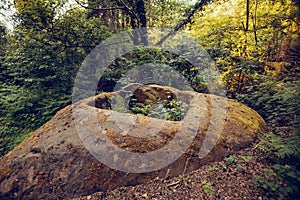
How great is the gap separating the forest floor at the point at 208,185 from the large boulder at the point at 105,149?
0.09 meters

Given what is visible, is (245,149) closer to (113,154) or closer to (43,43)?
(113,154)

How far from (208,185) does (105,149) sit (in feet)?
4.69

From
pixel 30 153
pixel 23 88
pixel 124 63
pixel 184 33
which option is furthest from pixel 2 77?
pixel 184 33

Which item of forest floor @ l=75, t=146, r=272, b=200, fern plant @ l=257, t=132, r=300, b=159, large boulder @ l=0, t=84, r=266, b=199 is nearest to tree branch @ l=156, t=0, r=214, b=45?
large boulder @ l=0, t=84, r=266, b=199

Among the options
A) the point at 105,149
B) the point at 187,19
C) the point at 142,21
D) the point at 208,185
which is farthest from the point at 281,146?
the point at 142,21

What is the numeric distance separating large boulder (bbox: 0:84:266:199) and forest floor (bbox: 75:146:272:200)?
9cm

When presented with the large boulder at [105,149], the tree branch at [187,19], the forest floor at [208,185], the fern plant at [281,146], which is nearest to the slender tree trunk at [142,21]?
the tree branch at [187,19]

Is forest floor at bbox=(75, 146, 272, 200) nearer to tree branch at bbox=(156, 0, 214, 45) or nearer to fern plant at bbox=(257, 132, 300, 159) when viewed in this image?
fern plant at bbox=(257, 132, 300, 159)

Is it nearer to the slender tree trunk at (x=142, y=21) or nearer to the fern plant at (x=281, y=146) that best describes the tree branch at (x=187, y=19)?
the slender tree trunk at (x=142, y=21)

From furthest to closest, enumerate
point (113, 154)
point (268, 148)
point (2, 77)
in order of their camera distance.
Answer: point (2, 77) → point (268, 148) → point (113, 154)

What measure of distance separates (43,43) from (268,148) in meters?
6.17

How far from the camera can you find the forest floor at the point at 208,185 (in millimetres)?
2117

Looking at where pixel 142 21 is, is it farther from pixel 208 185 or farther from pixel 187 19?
pixel 208 185

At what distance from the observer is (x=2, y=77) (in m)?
5.83
